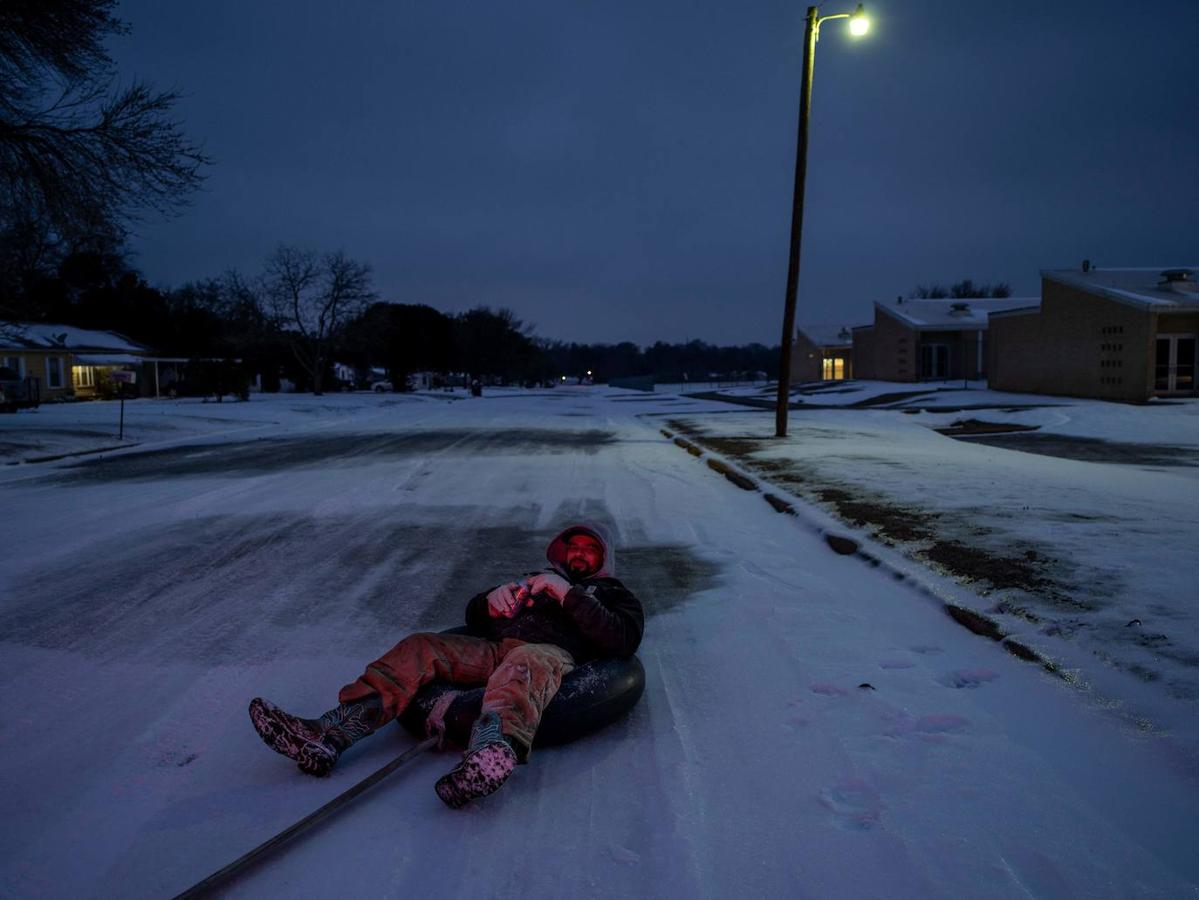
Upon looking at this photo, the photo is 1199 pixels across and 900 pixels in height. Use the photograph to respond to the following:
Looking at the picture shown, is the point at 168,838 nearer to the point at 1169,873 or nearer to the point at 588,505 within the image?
the point at 1169,873

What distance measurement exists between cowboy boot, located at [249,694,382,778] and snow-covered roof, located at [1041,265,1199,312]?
3045cm

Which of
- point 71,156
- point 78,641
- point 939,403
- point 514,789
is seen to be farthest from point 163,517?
point 939,403

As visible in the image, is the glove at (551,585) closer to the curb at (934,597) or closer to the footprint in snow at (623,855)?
the footprint in snow at (623,855)

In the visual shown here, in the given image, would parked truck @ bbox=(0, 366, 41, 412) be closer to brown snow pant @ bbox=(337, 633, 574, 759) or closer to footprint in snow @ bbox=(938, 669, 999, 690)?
brown snow pant @ bbox=(337, 633, 574, 759)

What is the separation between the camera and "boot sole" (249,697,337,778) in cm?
326

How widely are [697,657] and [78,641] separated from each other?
3.95 metres

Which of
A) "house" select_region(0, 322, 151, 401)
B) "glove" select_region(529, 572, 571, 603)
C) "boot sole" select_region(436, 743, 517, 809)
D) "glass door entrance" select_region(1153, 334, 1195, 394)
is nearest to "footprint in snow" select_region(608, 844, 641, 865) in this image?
"boot sole" select_region(436, 743, 517, 809)

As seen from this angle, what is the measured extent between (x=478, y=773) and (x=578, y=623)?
3.33ft

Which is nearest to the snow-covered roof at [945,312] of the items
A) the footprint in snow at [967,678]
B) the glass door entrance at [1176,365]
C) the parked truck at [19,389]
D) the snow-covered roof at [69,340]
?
the glass door entrance at [1176,365]

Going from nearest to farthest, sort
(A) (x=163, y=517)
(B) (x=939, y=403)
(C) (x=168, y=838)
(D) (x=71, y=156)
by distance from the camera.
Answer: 1. (C) (x=168, y=838)
2. (A) (x=163, y=517)
3. (D) (x=71, y=156)
4. (B) (x=939, y=403)

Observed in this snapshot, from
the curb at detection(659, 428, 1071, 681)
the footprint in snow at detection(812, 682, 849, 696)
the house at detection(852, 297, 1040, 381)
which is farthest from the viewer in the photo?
the house at detection(852, 297, 1040, 381)

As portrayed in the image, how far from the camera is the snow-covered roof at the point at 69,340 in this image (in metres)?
42.6

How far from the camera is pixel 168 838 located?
113 inches

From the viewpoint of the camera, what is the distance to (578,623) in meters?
3.87
